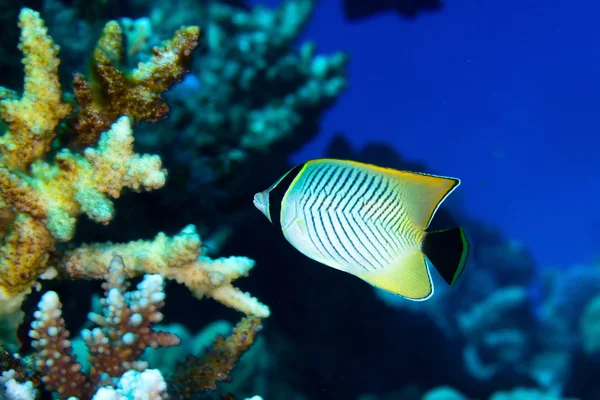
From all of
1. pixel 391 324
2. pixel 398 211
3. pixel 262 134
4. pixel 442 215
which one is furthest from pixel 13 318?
pixel 442 215

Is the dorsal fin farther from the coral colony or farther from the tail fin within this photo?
the coral colony

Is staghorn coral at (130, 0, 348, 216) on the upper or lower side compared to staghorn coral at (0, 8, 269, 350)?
upper

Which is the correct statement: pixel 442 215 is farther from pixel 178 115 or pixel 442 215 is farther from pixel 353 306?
pixel 178 115

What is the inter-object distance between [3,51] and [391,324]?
399 centimetres

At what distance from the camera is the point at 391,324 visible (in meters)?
4.64

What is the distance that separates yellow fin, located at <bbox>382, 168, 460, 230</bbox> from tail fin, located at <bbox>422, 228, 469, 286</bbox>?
74 mm

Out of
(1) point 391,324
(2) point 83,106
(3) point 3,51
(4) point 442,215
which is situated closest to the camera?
(2) point 83,106

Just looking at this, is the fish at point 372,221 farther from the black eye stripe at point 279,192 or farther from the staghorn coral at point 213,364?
the staghorn coral at point 213,364

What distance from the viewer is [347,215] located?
1422mm

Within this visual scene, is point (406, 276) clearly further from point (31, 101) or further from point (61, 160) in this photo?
point (31, 101)

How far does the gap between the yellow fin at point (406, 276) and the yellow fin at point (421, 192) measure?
12 centimetres

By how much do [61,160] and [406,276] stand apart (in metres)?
1.21

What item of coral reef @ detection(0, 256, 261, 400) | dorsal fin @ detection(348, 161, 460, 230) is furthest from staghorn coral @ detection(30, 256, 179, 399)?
dorsal fin @ detection(348, 161, 460, 230)

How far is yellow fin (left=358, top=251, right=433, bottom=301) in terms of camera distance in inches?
57.2
